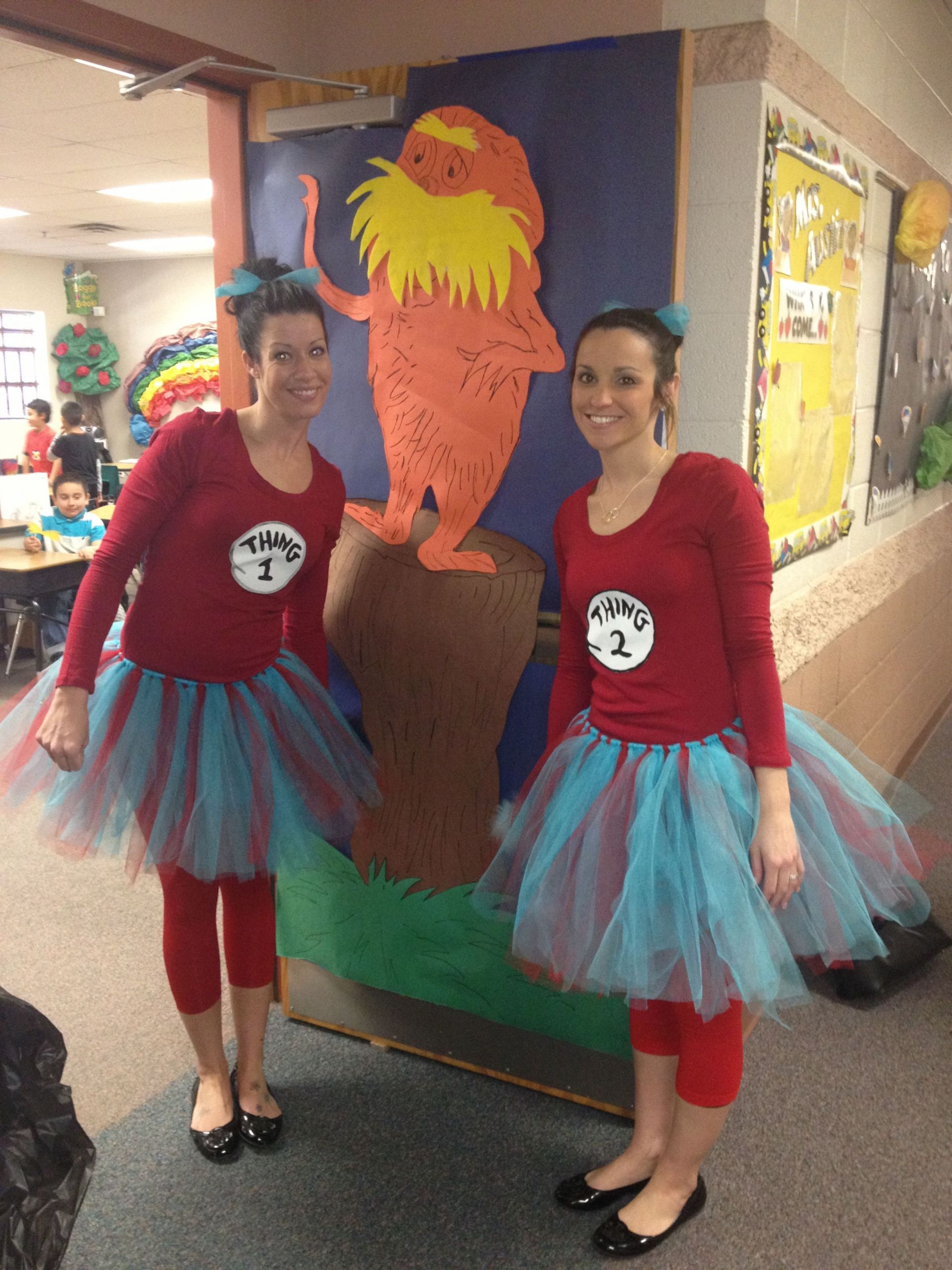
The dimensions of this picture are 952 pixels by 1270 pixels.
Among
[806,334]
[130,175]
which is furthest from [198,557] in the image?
[130,175]

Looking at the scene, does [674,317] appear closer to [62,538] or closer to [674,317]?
[674,317]

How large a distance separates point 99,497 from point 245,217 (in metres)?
5.76

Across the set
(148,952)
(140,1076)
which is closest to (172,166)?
(148,952)

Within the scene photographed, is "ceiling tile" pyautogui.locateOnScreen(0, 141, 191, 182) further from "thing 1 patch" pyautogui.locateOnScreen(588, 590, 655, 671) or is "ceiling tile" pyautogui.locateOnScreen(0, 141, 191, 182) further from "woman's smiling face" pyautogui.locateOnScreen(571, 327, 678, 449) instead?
"thing 1 patch" pyautogui.locateOnScreen(588, 590, 655, 671)

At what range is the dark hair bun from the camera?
1.75 metres

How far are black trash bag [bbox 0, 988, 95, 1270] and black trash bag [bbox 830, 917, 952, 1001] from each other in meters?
1.82

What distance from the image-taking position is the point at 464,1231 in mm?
1826

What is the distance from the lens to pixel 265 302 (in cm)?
176

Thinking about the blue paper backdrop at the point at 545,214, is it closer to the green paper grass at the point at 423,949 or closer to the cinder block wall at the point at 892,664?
the green paper grass at the point at 423,949

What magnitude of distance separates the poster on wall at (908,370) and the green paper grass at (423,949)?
72.0 inches

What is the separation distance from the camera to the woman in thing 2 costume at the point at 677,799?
1546 mm

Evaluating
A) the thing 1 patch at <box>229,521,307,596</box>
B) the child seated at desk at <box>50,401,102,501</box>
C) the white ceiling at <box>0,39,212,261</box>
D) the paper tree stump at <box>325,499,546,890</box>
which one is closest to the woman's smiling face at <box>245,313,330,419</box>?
the thing 1 patch at <box>229,521,307,596</box>

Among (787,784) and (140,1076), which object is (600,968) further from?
(140,1076)

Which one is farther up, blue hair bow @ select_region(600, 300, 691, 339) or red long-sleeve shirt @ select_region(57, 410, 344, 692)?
blue hair bow @ select_region(600, 300, 691, 339)
